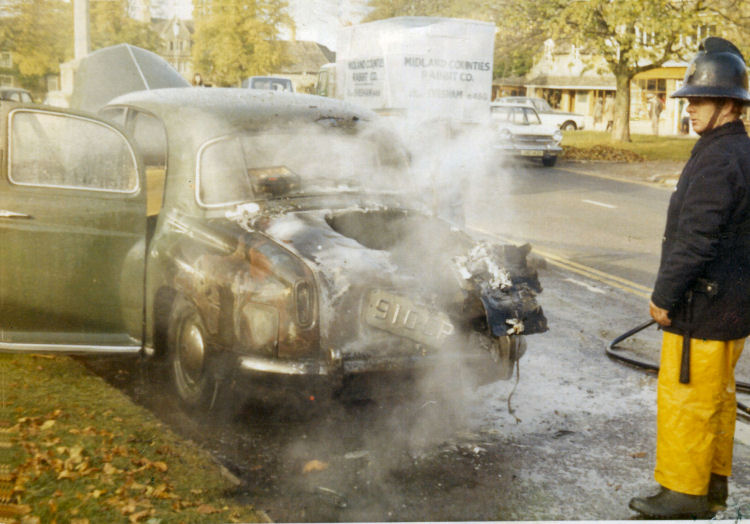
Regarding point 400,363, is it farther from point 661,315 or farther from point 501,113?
point 501,113

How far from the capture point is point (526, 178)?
19422 mm

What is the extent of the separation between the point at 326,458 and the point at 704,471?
178 centimetres

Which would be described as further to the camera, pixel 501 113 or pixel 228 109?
pixel 501 113

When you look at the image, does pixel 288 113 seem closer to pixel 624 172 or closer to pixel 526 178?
pixel 526 178

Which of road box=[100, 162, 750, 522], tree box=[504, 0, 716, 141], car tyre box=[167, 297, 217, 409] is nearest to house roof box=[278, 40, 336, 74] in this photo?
car tyre box=[167, 297, 217, 409]

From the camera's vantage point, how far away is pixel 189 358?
423 cm

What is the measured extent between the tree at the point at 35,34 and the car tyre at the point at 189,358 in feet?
7.72

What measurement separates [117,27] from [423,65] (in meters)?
4.16

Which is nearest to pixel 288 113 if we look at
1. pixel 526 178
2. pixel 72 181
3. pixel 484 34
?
pixel 72 181

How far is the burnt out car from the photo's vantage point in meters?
3.77

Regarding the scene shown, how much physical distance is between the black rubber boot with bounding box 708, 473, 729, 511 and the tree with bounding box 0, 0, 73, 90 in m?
4.92

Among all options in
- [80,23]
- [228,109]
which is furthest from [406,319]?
[80,23]

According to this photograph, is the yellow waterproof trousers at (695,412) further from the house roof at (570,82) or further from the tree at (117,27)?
the house roof at (570,82)

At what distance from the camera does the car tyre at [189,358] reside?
4051 millimetres
